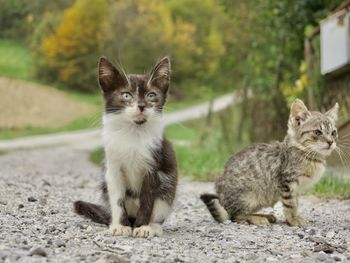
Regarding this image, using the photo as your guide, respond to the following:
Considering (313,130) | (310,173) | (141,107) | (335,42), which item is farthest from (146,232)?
(335,42)

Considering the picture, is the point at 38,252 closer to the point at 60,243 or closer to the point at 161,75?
the point at 60,243

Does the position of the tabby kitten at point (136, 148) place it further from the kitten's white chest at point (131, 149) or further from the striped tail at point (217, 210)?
the striped tail at point (217, 210)

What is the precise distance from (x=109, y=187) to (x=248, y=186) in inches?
56.8

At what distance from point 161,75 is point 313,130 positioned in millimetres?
1573

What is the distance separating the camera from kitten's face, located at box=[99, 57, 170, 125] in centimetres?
463

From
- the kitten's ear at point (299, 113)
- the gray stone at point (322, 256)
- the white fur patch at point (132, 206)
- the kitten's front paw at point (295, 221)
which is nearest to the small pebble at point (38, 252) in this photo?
the white fur patch at point (132, 206)

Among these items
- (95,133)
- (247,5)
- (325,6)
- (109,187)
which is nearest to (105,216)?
(109,187)

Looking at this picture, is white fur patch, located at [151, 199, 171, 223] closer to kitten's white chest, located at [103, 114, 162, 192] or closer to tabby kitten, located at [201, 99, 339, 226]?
kitten's white chest, located at [103, 114, 162, 192]

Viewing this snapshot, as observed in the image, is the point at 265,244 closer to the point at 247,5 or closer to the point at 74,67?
the point at 247,5

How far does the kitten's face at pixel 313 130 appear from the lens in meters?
5.49

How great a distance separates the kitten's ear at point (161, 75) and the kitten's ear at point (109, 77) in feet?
0.76

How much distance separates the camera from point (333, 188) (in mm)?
7875

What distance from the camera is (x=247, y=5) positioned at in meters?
14.6

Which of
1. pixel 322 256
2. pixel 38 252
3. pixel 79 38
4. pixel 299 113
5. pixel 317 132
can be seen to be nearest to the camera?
pixel 38 252
